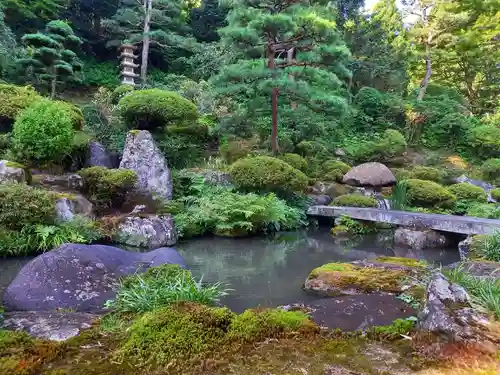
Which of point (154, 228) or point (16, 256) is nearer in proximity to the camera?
point (16, 256)

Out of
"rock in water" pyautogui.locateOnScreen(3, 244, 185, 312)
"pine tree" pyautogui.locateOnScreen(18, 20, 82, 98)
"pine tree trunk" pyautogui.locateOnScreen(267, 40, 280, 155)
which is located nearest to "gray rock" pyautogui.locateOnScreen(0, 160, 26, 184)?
"rock in water" pyautogui.locateOnScreen(3, 244, 185, 312)

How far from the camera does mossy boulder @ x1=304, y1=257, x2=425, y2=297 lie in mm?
4402

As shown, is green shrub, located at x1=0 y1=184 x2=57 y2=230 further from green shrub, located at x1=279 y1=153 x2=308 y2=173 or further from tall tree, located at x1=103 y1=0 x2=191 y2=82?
tall tree, located at x1=103 y1=0 x2=191 y2=82

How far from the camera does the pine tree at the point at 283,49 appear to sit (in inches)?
397

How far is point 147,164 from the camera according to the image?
9492 millimetres

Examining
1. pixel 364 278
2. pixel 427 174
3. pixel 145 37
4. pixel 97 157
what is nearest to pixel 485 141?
pixel 427 174

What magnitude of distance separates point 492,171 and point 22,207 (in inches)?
585

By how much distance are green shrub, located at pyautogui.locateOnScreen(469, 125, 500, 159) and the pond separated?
9.22 m

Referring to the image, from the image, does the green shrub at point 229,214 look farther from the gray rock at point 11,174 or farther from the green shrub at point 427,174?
the green shrub at point 427,174

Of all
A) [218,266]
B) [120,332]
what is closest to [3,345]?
[120,332]

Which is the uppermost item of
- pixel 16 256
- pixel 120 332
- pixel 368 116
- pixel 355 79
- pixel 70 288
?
pixel 355 79

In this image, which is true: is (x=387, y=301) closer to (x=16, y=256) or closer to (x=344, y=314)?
(x=344, y=314)

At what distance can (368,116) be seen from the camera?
17.2 meters

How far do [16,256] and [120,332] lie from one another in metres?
5.26
